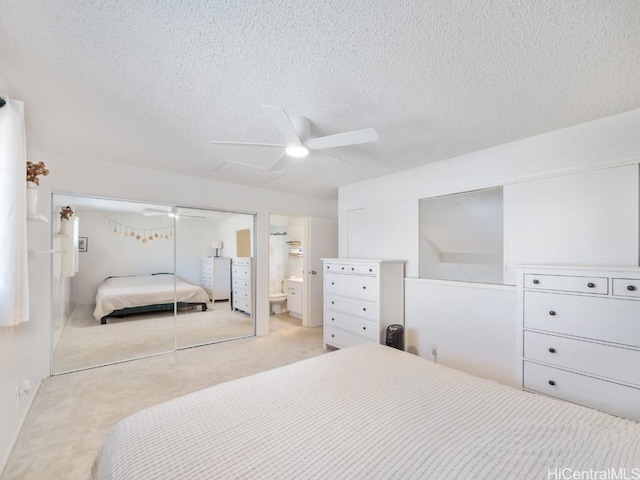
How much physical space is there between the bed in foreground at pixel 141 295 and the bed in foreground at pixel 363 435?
2861 mm

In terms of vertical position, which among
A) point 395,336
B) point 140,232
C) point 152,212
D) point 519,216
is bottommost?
point 395,336

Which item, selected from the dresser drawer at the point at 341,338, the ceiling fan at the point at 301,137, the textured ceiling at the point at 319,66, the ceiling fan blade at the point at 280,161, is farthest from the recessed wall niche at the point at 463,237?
the ceiling fan blade at the point at 280,161

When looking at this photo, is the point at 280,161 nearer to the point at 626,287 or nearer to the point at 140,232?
the point at 140,232

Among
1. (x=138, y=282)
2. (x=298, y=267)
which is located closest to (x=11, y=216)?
(x=138, y=282)

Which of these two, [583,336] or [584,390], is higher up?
[583,336]

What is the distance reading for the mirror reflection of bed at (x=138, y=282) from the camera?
10.4 ft

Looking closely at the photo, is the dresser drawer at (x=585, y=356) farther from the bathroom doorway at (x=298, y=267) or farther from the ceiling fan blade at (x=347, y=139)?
the bathroom doorway at (x=298, y=267)

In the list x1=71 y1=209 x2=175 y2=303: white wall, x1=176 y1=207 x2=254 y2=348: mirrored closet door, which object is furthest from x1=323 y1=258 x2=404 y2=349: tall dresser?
x1=71 y1=209 x2=175 y2=303: white wall

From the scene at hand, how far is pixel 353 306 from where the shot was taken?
350cm

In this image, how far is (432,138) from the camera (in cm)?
261

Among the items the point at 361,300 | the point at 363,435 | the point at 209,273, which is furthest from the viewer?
the point at 209,273

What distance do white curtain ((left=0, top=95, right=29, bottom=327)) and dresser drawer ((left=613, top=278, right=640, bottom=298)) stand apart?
11.9 feet

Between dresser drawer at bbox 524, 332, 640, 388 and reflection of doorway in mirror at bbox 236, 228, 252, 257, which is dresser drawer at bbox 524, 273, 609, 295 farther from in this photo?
reflection of doorway in mirror at bbox 236, 228, 252, 257

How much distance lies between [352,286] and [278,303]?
2821mm
